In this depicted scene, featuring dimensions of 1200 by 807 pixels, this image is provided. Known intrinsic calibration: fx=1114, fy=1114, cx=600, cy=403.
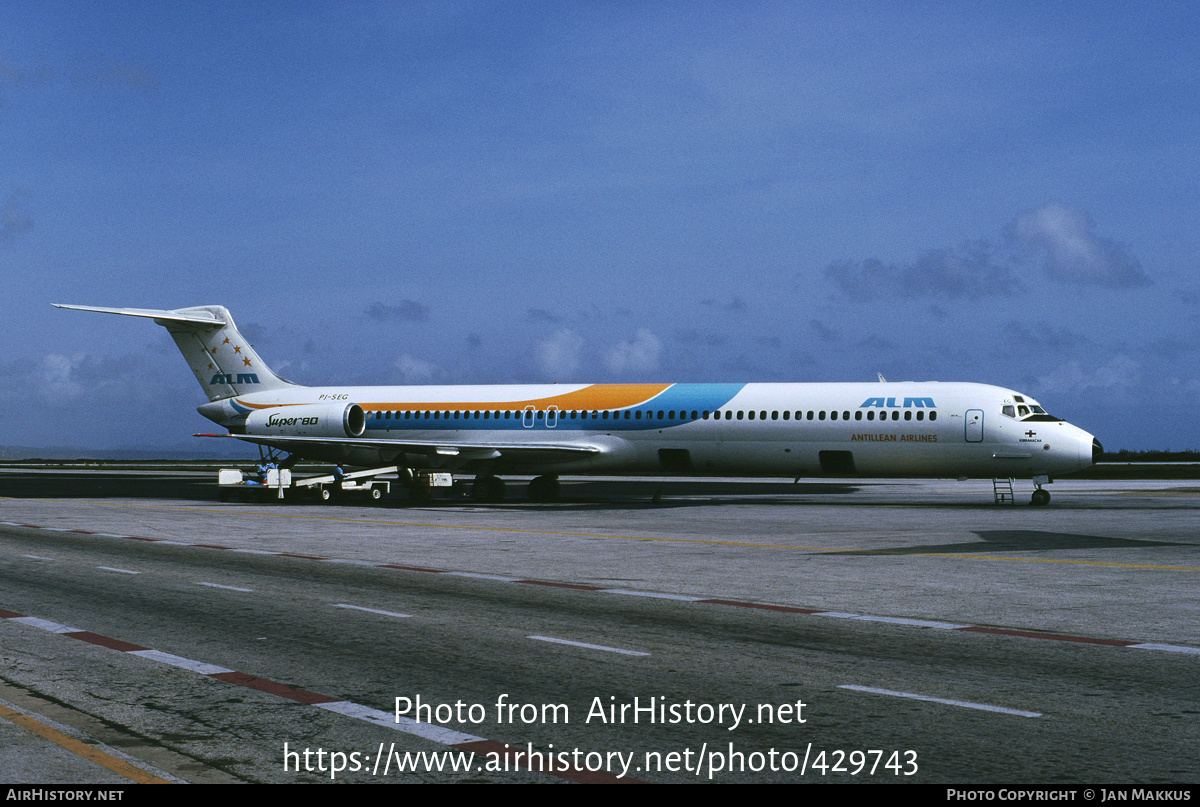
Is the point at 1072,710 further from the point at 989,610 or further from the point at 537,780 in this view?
the point at 989,610

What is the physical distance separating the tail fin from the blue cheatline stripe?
819cm

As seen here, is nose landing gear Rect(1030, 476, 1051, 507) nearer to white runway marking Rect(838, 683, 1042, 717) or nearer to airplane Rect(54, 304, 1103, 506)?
airplane Rect(54, 304, 1103, 506)

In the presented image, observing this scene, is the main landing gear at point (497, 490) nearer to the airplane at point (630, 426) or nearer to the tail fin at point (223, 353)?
the airplane at point (630, 426)

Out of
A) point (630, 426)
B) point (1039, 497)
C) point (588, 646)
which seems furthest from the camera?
point (630, 426)

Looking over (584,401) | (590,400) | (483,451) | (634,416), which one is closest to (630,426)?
(634,416)

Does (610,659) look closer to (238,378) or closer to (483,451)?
(483,451)

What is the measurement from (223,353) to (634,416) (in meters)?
17.7

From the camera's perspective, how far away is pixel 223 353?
43094 millimetres

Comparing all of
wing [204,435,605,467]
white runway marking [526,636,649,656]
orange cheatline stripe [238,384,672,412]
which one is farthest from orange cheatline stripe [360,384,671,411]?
white runway marking [526,636,649,656]

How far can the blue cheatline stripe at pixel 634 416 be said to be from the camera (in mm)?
34375

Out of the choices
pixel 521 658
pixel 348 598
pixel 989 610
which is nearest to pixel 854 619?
pixel 989 610

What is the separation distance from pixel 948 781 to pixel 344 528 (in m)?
20.9

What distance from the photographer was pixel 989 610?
1277 cm

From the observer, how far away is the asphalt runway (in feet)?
22.6
